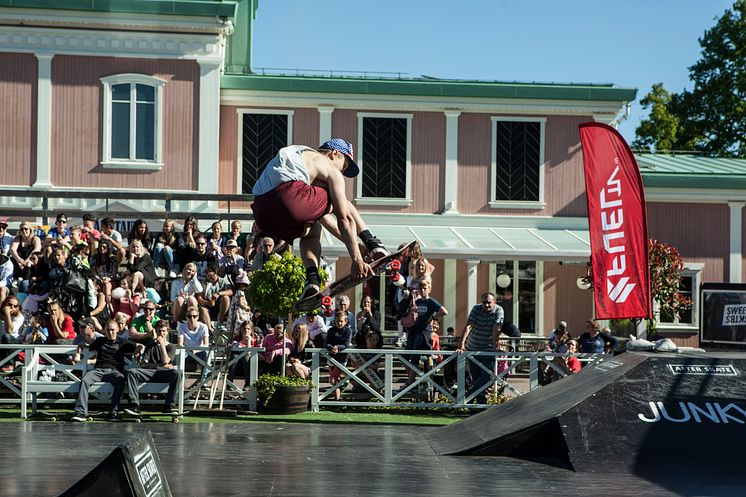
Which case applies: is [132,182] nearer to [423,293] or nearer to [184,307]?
[184,307]

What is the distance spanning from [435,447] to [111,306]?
28.0 ft

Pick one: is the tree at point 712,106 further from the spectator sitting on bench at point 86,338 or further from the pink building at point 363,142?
the spectator sitting on bench at point 86,338

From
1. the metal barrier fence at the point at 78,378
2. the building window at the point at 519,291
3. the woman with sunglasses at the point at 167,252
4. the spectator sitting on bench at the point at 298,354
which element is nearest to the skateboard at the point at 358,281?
the metal barrier fence at the point at 78,378

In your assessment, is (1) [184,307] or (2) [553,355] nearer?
(2) [553,355]

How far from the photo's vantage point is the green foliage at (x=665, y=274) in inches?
908

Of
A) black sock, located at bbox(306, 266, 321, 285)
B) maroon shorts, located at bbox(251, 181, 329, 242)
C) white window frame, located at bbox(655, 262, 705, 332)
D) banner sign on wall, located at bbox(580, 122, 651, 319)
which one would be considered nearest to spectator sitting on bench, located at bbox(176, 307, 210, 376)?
banner sign on wall, located at bbox(580, 122, 651, 319)

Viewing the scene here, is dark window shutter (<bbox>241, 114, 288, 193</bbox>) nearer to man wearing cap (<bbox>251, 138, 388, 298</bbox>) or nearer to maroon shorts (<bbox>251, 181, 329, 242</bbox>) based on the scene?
man wearing cap (<bbox>251, 138, 388, 298</bbox>)

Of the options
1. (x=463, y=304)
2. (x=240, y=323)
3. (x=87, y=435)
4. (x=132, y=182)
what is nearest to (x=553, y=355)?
(x=240, y=323)

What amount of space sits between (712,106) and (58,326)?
30891 mm

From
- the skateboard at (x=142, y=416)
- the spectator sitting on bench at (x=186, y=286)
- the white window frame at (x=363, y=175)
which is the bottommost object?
the skateboard at (x=142, y=416)

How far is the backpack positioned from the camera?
15.0 metres

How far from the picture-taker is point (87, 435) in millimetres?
10398

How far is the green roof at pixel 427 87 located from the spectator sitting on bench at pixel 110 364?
11.3m

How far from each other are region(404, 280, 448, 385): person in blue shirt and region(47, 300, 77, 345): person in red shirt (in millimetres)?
4852
